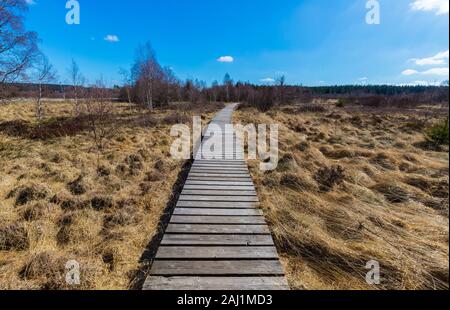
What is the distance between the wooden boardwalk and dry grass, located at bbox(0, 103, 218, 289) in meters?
0.54

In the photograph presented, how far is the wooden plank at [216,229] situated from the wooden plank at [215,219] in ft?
0.34

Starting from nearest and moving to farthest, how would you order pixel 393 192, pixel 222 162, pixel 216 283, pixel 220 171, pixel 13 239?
1. pixel 216 283
2. pixel 13 239
3. pixel 393 192
4. pixel 220 171
5. pixel 222 162

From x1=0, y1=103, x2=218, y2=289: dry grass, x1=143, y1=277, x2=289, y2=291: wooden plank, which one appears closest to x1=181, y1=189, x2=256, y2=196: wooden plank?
x1=0, y1=103, x2=218, y2=289: dry grass

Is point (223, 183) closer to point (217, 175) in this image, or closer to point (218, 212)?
point (217, 175)

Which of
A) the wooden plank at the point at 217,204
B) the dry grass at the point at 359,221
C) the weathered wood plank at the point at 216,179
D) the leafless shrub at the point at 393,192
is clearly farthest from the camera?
the weathered wood plank at the point at 216,179

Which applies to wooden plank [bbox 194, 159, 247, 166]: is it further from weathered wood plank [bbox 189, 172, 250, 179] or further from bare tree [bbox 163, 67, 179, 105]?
bare tree [bbox 163, 67, 179, 105]

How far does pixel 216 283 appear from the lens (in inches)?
89.4

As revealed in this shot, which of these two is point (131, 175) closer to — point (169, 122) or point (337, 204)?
point (337, 204)

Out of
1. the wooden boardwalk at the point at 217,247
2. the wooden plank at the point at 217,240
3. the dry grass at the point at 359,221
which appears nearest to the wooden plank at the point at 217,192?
the wooden boardwalk at the point at 217,247

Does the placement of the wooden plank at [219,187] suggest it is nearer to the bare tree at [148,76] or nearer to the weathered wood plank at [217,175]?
the weathered wood plank at [217,175]

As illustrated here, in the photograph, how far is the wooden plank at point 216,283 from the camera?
2219 millimetres

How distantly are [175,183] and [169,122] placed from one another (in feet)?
35.5

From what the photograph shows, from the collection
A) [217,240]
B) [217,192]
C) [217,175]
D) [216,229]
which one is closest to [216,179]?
[217,175]

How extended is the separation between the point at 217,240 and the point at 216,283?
0.71 m
